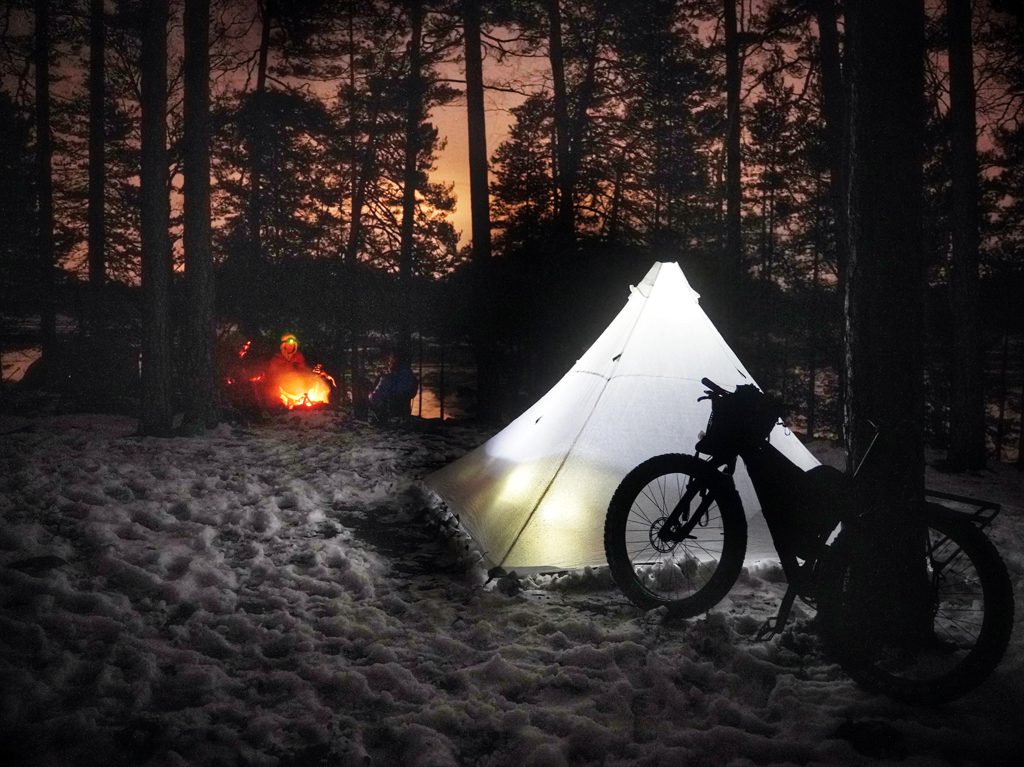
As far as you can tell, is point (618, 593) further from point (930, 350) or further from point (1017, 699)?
point (930, 350)

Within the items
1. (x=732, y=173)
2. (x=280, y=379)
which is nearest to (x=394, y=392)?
(x=280, y=379)

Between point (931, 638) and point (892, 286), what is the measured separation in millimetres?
1716

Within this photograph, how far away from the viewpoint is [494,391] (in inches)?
464

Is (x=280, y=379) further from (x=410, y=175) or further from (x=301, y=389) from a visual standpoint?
(x=410, y=175)

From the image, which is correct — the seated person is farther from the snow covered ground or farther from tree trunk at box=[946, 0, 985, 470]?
tree trunk at box=[946, 0, 985, 470]

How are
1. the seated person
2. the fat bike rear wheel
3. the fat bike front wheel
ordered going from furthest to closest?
the seated person < the fat bike front wheel < the fat bike rear wheel

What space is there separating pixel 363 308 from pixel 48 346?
267 inches

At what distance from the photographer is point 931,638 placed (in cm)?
335

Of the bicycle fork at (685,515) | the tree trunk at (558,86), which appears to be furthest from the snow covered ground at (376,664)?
the tree trunk at (558,86)

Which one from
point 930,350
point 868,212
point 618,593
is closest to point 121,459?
point 618,593

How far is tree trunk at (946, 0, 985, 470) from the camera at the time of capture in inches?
368

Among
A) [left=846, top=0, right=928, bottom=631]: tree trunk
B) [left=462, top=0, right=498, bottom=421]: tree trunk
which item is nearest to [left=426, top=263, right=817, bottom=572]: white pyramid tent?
[left=846, top=0, right=928, bottom=631]: tree trunk

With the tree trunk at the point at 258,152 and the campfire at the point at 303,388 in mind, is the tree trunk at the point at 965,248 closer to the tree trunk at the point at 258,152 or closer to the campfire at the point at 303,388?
the campfire at the point at 303,388

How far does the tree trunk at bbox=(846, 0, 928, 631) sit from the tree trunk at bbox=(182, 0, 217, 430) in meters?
8.71
